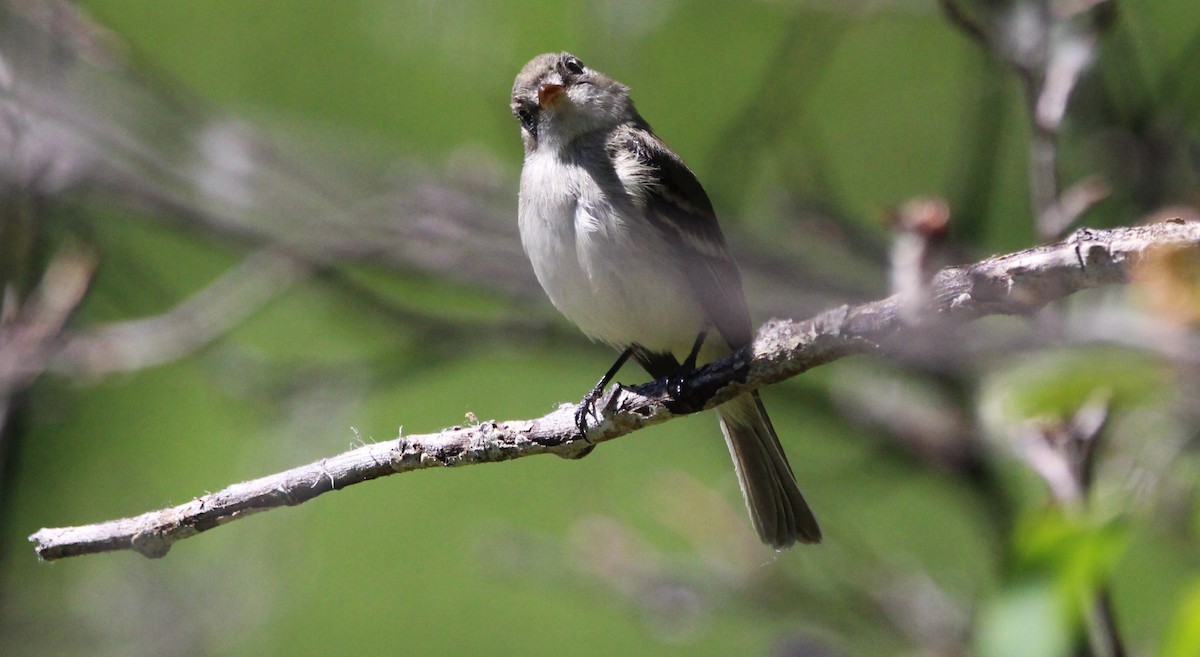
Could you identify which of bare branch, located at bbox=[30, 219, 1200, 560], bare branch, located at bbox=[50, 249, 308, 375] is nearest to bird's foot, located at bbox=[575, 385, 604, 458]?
bare branch, located at bbox=[30, 219, 1200, 560]

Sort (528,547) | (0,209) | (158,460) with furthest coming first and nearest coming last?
(158,460) → (528,547) → (0,209)

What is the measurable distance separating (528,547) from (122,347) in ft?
4.86

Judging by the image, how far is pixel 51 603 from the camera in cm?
582

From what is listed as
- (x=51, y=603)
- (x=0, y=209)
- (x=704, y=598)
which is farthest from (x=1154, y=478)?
(x=51, y=603)

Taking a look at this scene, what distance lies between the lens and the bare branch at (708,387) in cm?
143

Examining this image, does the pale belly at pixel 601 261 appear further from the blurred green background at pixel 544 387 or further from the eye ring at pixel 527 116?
the blurred green background at pixel 544 387

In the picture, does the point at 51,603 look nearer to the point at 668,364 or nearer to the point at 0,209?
the point at 0,209

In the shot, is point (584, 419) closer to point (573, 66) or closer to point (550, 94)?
point (550, 94)

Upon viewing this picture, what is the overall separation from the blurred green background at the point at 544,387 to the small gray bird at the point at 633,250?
51 centimetres

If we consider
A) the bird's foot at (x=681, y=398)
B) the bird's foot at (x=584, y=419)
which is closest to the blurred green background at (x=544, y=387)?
the bird's foot at (x=681, y=398)

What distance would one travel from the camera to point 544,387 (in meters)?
5.85

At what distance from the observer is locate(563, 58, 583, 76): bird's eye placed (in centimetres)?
297

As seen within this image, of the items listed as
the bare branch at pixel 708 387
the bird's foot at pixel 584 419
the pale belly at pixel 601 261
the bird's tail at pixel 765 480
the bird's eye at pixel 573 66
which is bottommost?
the bare branch at pixel 708 387

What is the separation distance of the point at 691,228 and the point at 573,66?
22.6 inches
